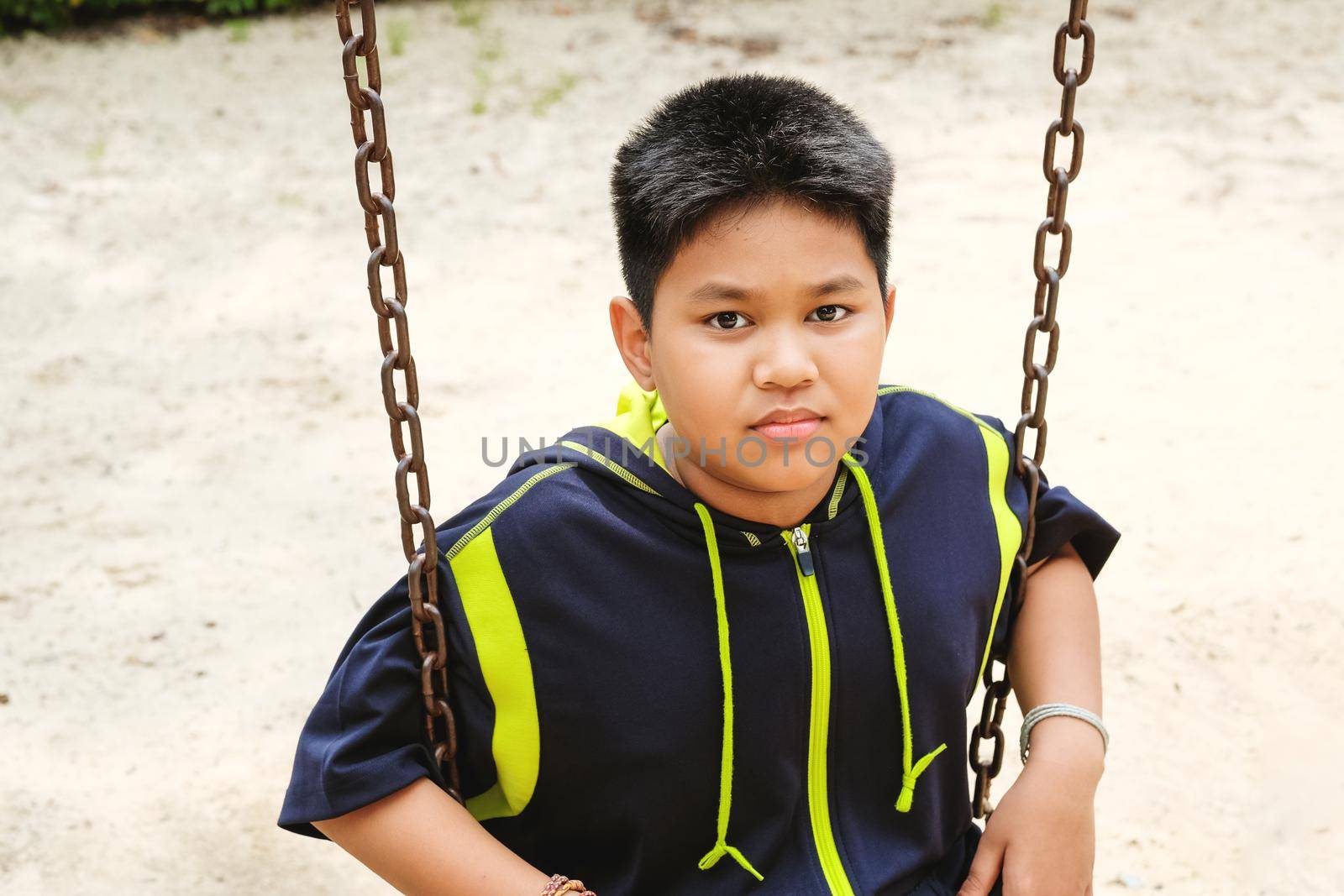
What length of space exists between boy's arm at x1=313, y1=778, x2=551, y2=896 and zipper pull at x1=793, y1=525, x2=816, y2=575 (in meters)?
0.44

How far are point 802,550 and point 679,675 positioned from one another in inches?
7.5

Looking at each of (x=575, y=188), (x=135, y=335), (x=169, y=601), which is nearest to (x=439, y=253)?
(x=575, y=188)

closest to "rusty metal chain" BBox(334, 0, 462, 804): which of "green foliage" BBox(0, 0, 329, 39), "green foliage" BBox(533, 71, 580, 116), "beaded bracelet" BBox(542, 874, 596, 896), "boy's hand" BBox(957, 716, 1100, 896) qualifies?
"beaded bracelet" BBox(542, 874, 596, 896)

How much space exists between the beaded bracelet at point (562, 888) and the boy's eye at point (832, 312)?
0.64 metres

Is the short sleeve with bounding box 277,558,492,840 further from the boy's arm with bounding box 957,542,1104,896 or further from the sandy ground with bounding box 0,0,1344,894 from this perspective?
the sandy ground with bounding box 0,0,1344,894

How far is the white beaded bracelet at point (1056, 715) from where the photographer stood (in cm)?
161

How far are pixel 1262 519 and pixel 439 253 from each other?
2670mm

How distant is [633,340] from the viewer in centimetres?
151

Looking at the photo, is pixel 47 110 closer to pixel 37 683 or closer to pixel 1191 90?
pixel 37 683

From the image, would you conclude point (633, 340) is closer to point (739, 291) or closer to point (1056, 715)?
point (739, 291)

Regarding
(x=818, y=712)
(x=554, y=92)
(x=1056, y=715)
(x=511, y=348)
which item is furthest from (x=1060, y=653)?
(x=554, y=92)

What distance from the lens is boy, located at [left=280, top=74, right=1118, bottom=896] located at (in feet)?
4.51

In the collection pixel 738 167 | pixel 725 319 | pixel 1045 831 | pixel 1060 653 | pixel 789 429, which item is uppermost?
pixel 738 167

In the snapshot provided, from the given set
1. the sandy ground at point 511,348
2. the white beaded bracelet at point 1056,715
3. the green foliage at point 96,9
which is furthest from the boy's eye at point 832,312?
the green foliage at point 96,9
